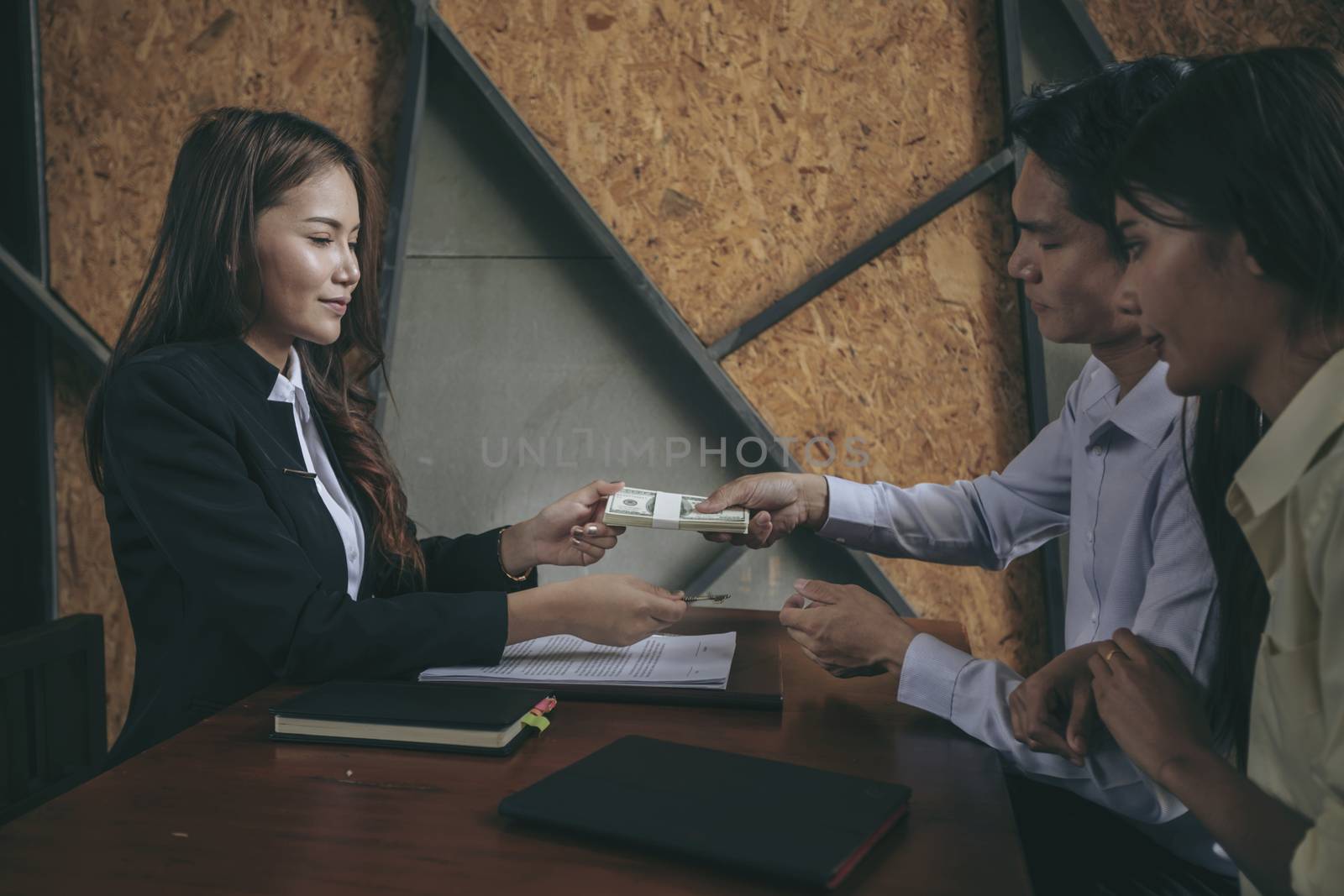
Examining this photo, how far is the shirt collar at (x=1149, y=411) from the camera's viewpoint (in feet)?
5.31

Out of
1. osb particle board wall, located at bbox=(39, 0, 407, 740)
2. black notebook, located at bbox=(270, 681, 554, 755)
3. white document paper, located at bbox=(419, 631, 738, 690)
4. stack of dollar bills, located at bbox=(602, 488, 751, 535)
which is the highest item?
osb particle board wall, located at bbox=(39, 0, 407, 740)

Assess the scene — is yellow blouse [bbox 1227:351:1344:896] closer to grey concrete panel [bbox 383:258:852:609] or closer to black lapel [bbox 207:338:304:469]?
black lapel [bbox 207:338:304:469]

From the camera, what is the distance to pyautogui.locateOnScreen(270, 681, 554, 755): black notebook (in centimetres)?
124

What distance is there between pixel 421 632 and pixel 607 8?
234 centimetres

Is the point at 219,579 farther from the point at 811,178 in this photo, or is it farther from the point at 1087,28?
the point at 1087,28

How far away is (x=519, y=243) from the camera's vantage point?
3.29 meters

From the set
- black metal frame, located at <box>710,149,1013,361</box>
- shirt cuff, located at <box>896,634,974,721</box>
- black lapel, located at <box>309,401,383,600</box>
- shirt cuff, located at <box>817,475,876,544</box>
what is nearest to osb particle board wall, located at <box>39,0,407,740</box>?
black metal frame, located at <box>710,149,1013,361</box>

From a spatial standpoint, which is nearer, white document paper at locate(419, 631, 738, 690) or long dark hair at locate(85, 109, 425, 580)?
white document paper at locate(419, 631, 738, 690)

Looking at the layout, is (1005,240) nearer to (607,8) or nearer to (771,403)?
(771,403)

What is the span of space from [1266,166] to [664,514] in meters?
1.13

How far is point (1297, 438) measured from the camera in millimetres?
979

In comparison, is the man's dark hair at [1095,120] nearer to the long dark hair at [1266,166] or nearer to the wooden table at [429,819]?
the long dark hair at [1266,166]

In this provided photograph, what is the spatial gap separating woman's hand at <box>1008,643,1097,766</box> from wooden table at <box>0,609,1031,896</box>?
0.08 m

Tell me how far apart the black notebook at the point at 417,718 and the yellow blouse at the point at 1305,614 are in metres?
0.83
